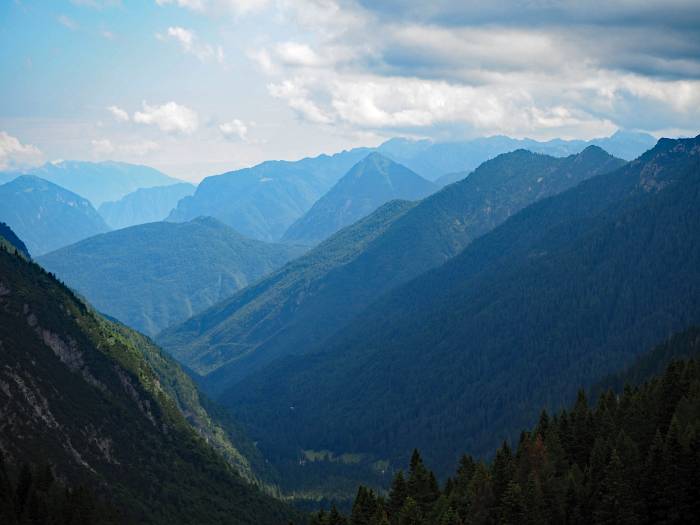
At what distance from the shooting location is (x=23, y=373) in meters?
152

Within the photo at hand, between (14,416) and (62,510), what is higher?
(14,416)

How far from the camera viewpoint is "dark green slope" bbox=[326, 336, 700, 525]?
75.8m

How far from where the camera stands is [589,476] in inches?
3349

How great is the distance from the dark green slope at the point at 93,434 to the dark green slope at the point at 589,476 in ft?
191

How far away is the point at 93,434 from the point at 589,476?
109 m

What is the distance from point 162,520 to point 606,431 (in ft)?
277

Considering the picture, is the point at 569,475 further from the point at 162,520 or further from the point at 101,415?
the point at 101,415

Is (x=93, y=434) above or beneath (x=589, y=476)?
above

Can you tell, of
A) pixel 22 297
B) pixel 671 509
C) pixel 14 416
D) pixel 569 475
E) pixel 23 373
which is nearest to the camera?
pixel 671 509

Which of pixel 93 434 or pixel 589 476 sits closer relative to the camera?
pixel 589 476

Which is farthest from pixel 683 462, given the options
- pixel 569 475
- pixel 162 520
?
pixel 162 520

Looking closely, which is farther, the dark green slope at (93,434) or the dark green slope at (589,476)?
the dark green slope at (93,434)

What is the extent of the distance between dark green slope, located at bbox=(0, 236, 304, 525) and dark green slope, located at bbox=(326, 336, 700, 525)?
5829cm

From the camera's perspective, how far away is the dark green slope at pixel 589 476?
7581 centimetres
